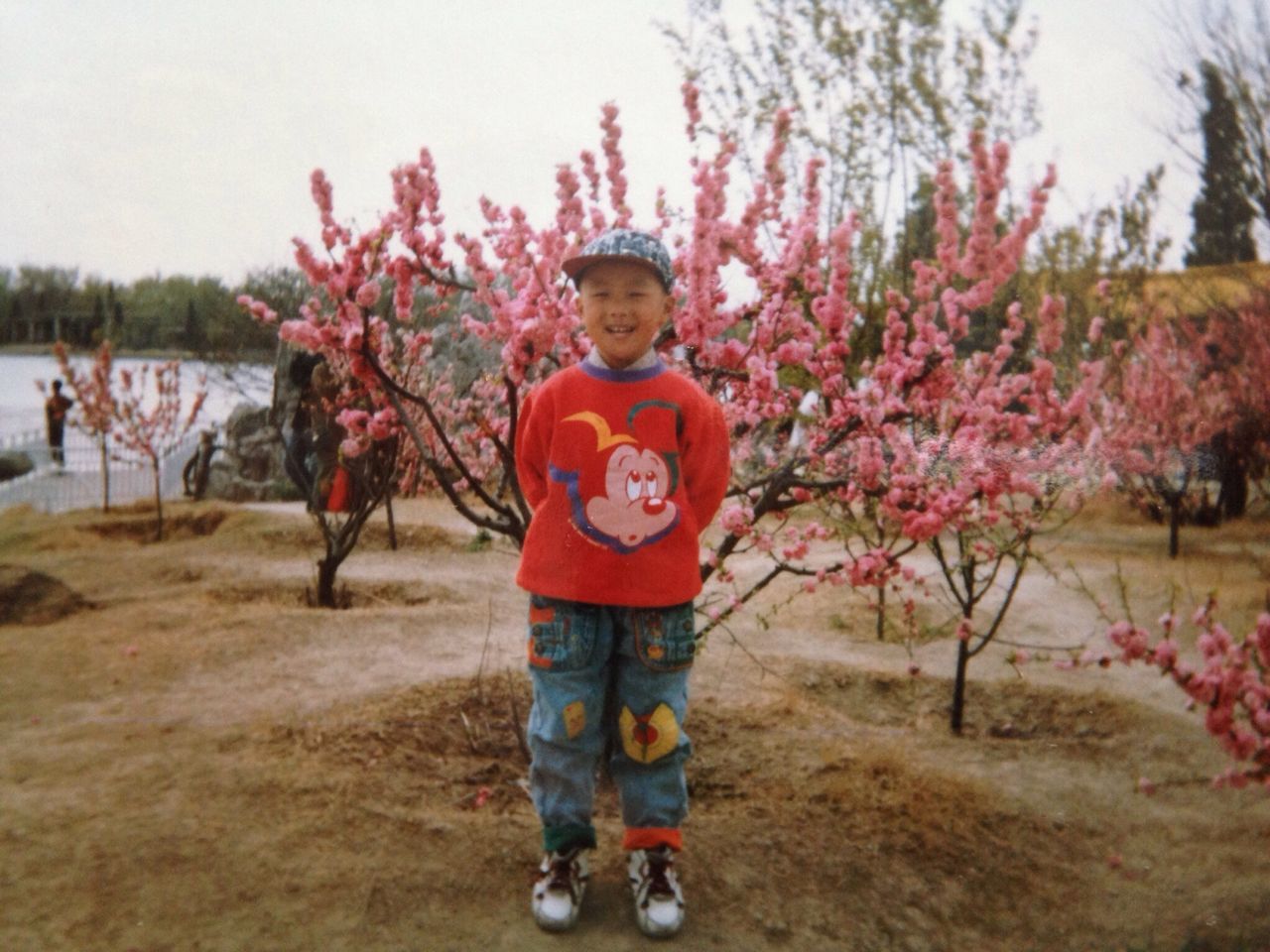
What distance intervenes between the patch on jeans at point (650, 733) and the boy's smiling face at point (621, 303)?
79 cm

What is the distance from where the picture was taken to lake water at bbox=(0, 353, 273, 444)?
37.2ft

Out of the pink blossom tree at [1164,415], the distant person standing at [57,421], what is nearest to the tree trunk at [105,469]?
the distant person standing at [57,421]

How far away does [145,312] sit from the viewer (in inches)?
503

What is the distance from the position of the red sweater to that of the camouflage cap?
0.71ft

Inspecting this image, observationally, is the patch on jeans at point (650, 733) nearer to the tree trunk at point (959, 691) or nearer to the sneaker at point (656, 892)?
the sneaker at point (656, 892)

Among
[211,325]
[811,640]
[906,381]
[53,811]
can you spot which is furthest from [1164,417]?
[211,325]

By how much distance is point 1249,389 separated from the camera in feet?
30.7

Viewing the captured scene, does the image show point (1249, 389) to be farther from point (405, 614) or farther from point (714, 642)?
point (405, 614)

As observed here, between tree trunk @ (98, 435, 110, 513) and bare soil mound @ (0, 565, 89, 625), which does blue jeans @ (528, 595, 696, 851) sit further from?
tree trunk @ (98, 435, 110, 513)

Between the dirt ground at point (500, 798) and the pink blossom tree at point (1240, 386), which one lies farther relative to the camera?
the pink blossom tree at point (1240, 386)

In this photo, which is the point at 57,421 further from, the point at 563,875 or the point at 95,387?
the point at 563,875

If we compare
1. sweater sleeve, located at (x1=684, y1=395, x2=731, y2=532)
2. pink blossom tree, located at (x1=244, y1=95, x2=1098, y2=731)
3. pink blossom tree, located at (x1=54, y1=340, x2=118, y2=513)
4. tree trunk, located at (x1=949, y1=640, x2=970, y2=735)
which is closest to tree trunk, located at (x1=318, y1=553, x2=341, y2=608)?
pink blossom tree, located at (x1=244, y1=95, x2=1098, y2=731)

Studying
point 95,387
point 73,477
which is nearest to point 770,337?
point 95,387

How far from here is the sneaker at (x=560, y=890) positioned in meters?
2.01
